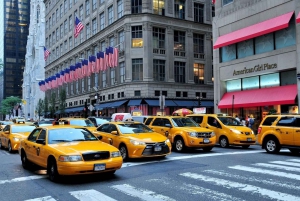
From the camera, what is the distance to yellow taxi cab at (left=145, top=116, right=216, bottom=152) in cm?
1414

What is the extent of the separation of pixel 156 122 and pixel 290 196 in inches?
399

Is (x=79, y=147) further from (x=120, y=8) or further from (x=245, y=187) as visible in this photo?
(x=120, y=8)

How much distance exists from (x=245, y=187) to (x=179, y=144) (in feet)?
23.2

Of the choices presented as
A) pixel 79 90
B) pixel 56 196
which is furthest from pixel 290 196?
pixel 79 90

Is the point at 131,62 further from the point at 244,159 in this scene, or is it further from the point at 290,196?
the point at 290,196

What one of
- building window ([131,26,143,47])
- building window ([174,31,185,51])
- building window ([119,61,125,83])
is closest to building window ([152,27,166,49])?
building window ([131,26,143,47])

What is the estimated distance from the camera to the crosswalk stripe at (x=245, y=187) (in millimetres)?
6666

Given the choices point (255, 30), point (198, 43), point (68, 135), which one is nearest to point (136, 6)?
point (198, 43)

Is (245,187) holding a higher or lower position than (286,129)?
lower

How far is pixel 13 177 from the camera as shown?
368 inches

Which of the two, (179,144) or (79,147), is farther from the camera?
(179,144)

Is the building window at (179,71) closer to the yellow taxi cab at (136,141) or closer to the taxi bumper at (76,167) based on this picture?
the yellow taxi cab at (136,141)

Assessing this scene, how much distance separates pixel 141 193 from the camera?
7.17 metres

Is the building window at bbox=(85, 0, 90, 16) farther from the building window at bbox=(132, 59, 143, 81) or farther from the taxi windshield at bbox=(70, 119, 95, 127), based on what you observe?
the taxi windshield at bbox=(70, 119, 95, 127)
